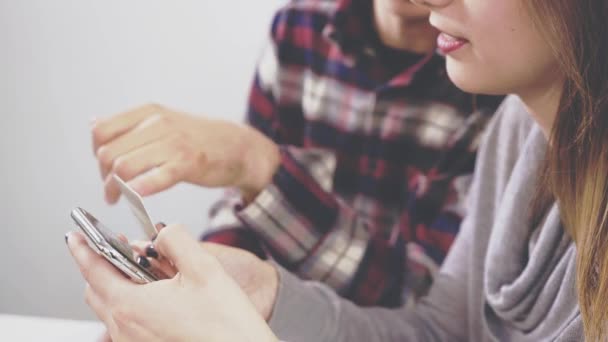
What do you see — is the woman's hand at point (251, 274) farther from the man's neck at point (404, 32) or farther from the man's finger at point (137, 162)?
the man's neck at point (404, 32)

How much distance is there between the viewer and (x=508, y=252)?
2.70 feet

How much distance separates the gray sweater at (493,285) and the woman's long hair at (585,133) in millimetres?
85

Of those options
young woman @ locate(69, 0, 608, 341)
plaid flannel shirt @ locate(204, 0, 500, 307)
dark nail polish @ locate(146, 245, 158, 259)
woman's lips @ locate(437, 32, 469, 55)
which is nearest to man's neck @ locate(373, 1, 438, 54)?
plaid flannel shirt @ locate(204, 0, 500, 307)

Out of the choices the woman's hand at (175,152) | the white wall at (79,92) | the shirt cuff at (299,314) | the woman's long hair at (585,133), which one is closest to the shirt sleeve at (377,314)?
the shirt cuff at (299,314)

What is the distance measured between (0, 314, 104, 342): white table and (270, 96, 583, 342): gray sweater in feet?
0.61

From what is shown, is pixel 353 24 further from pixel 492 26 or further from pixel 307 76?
pixel 492 26

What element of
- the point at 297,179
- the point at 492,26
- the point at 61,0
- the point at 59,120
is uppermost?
the point at 492,26

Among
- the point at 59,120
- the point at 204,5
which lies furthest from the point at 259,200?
the point at 59,120

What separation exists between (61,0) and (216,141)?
2.39 ft

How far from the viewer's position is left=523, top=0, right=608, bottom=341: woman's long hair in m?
0.60

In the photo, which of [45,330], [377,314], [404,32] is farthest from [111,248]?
[404,32]

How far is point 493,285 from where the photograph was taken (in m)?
0.84

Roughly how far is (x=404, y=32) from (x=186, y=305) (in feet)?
1.86

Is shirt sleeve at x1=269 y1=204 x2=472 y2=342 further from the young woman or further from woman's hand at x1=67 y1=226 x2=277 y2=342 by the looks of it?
woman's hand at x1=67 y1=226 x2=277 y2=342
